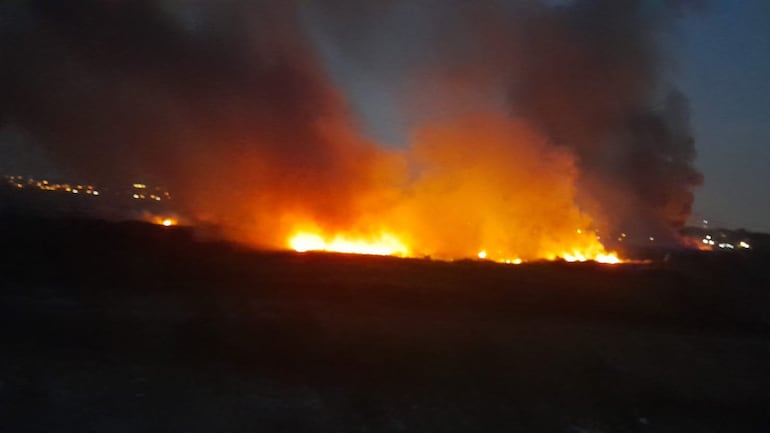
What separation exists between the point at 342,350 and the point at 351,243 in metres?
15.7

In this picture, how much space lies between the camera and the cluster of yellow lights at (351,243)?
24.8 metres

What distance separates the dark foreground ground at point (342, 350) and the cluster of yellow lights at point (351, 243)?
794 cm

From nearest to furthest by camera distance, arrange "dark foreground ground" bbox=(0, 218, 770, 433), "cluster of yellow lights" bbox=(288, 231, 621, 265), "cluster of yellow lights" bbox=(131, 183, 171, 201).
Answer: "dark foreground ground" bbox=(0, 218, 770, 433), "cluster of yellow lights" bbox=(288, 231, 621, 265), "cluster of yellow lights" bbox=(131, 183, 171, 201)

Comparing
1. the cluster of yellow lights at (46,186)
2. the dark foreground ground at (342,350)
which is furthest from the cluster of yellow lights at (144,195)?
the dark foreground ground at (342,350)

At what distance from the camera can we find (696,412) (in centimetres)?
952

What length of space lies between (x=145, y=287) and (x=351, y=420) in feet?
20.0

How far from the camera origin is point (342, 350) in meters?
10.3

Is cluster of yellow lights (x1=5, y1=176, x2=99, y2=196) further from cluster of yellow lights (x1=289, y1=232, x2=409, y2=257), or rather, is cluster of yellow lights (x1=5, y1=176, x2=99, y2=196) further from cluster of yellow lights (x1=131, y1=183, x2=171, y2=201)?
cluster of yellow lights (x1=289, y1=232, x2=409, y2=257)

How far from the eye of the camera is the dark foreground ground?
324 inches

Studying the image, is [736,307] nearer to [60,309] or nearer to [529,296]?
[529,296]

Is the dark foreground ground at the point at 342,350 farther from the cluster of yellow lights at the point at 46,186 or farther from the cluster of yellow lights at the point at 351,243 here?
the cluster of yellow lights at the point at 46,186

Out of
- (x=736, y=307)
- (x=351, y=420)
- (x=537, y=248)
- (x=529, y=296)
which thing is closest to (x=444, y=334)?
(x=351, y=420)

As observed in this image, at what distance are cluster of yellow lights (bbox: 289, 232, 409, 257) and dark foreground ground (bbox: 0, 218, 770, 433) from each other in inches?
312

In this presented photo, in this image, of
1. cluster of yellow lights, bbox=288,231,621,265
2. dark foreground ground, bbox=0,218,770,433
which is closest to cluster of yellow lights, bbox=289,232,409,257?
cluster of yellow lights, bbox=288,231,621,265
